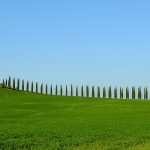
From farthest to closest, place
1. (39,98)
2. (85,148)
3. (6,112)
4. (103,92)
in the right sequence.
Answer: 1. (103,92)
2. (39,98)
3. (6,112)
4. (85,148)

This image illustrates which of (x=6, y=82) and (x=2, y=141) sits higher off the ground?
(x=6, y=82)

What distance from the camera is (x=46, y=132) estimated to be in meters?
21.3

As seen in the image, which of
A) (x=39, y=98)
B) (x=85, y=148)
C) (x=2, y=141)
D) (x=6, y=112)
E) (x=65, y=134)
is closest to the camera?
(x=85, y=148)

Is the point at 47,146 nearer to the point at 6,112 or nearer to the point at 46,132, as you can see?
the point at 46,132

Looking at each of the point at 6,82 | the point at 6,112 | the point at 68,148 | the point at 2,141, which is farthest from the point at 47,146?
the point at 6,82

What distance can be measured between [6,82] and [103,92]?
62.1ft

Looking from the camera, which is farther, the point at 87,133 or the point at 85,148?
the point at 87,133

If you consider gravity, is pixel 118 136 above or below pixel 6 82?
below

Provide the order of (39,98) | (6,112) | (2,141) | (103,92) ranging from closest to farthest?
(2,141) < (6,112) < (39,98) < (103,92)

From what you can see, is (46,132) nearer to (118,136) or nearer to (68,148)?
(118,136)

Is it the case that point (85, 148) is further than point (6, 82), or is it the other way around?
point (6, 82)

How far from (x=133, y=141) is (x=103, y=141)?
4.08ft

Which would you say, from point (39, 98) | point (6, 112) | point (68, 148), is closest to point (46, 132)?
point (68, 148)

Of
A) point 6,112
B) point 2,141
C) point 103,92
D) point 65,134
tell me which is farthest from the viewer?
point 103,92
